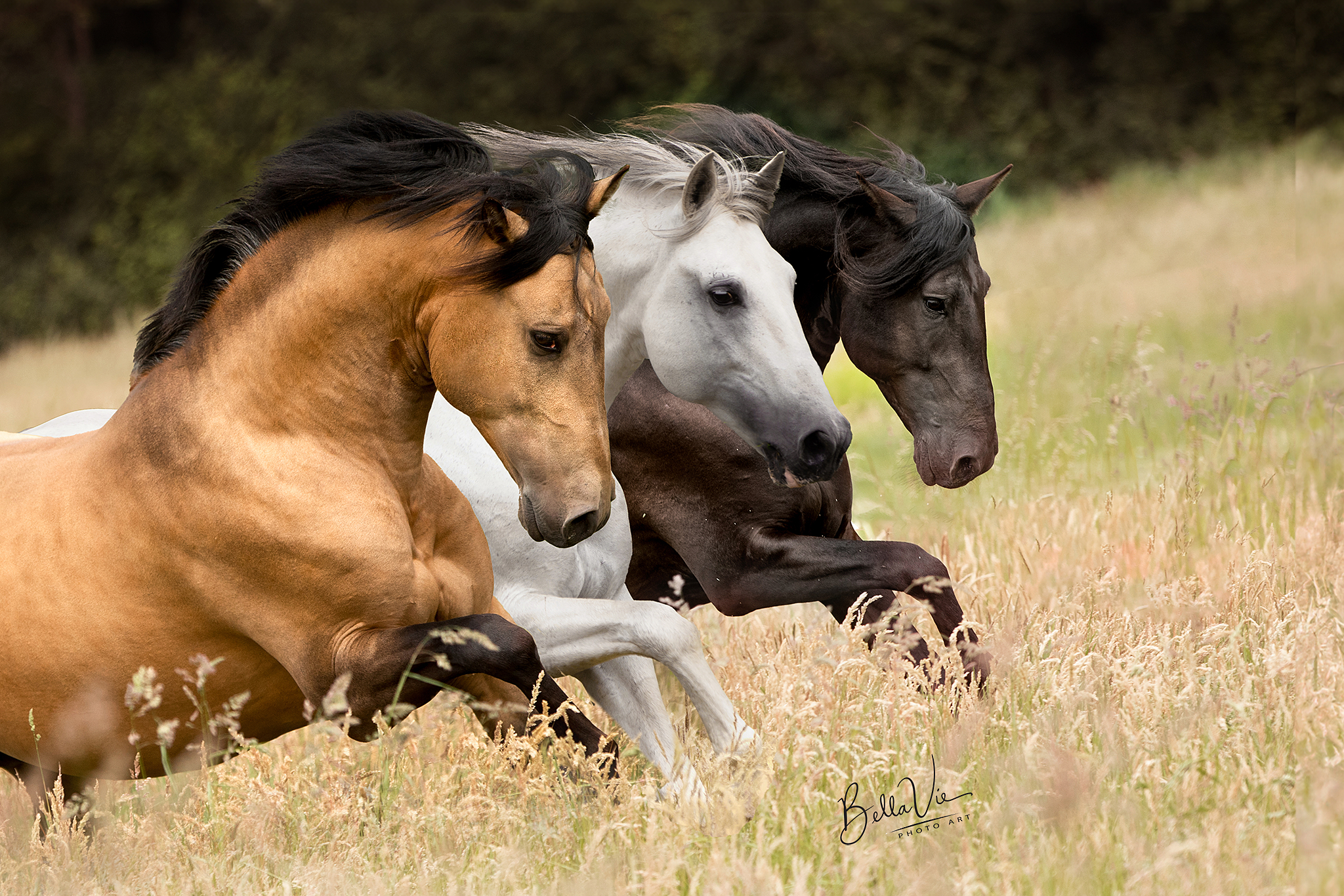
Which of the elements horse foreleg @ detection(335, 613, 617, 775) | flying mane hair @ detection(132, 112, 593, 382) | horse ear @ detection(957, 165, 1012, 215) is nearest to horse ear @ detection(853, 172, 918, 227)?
horse ear @ detection(957, 165, 1012, 215)

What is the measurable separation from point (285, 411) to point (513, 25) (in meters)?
20.1

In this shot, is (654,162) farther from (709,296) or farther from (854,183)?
(854,183)

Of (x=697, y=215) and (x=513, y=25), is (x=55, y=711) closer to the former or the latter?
(x=697, y=215)

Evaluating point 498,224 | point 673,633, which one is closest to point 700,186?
point 498,224

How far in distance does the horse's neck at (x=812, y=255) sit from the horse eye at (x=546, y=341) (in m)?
1.59

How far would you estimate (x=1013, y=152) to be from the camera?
19812 millimetres

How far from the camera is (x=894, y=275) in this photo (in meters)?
4.04

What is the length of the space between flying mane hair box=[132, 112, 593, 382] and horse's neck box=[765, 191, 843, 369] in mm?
1210

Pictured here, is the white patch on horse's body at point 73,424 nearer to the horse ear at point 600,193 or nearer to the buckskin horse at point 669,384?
the buckskin horse at point 669,384

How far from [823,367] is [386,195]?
1.66 m

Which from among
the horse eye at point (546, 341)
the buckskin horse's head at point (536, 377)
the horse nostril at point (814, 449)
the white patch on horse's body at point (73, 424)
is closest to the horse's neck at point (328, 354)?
the buckskin horse's head at point (536, 377)

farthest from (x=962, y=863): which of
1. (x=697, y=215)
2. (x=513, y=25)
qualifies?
(x=513, y=25)

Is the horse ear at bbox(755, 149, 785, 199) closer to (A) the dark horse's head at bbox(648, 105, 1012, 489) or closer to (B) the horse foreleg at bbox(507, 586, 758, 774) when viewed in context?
(A) the dark horse's head at bbox(648, 105, 1012, 489)

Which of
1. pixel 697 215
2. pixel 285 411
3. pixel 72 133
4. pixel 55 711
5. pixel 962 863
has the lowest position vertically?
pixel 962 863
